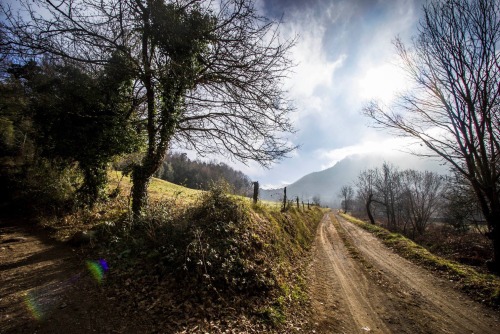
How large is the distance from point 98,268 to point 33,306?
1.65m

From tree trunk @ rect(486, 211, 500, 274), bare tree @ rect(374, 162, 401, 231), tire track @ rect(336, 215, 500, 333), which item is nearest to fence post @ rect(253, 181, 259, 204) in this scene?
tire track @ rect(336, 215, 500, 333)

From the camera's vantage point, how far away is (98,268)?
6.65 metres

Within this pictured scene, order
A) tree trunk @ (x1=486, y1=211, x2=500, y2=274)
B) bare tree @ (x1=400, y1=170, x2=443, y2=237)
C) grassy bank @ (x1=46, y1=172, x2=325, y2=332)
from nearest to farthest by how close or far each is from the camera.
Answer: grassy bank @ (x1=46, y1=172, x2=325, y2=332), tree trunk @ (x1=486, y1=211, x2=500, y2=274), bare tree @ (x1=400, y1=170, x2=443, y2=237)

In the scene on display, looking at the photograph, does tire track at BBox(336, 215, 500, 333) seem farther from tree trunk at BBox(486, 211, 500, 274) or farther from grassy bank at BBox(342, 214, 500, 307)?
tree trunk at BBox(486, 211, 500, 274)

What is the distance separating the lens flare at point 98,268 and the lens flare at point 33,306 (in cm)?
122

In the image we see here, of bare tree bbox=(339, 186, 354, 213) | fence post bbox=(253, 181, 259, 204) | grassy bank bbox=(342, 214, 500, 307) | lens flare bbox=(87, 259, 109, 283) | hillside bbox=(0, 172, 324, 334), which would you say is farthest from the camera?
bare tree bbox=(339, 186, 354, 213)

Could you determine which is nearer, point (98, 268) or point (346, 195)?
point (98, 268)

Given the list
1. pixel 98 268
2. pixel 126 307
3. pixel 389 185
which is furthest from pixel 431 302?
pixel 389 185

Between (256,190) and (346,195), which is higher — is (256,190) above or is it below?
below

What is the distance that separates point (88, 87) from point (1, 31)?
132 inches

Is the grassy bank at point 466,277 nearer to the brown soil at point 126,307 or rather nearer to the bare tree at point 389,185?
the brown soil at point 126,307

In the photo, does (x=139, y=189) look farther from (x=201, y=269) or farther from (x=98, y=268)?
(x=201, y=269)

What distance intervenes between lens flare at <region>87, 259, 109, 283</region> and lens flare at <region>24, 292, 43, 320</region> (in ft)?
3.99

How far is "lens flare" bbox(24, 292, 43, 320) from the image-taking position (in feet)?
15.7
